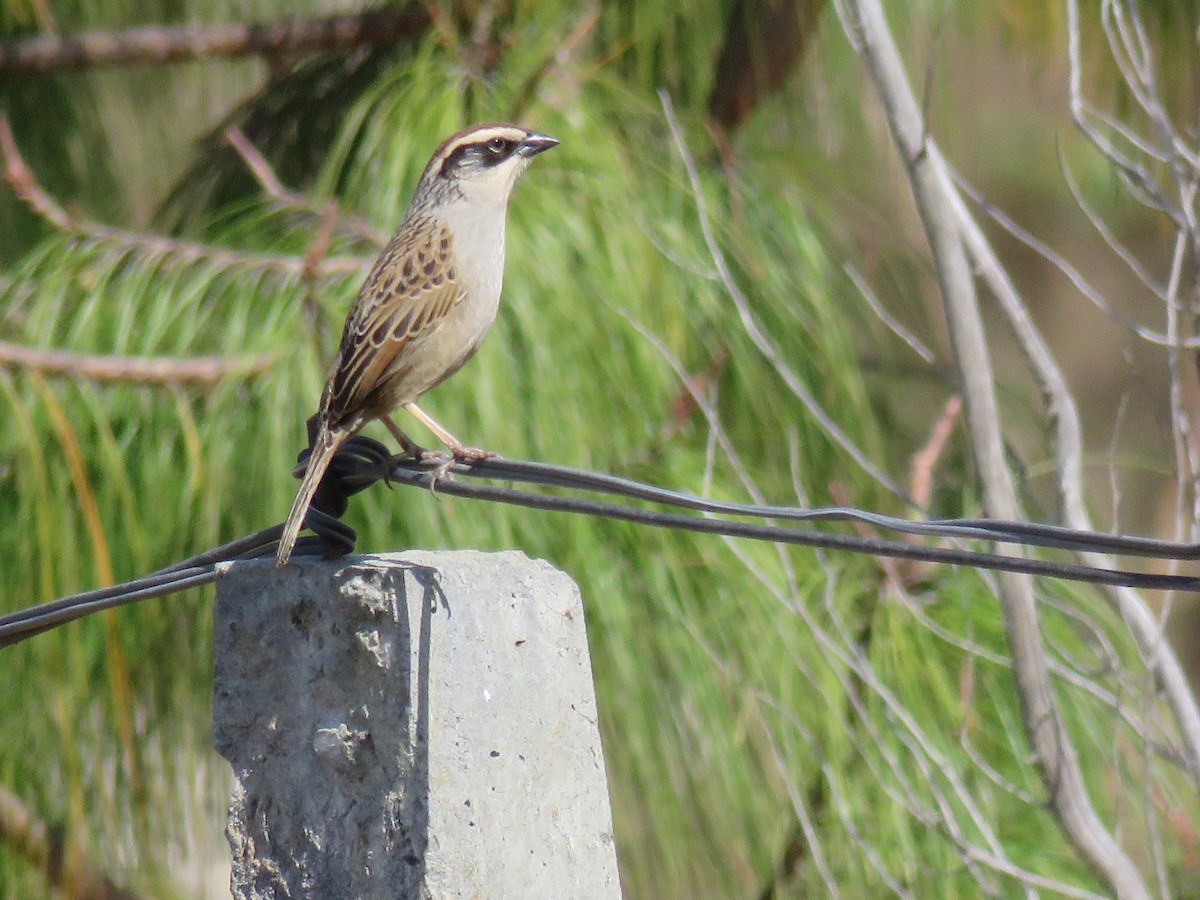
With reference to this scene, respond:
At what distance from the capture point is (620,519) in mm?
1677

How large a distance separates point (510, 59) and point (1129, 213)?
8.14 metres

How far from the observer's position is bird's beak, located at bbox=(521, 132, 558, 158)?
2.61m

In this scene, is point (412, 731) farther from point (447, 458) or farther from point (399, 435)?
point (399, 435)

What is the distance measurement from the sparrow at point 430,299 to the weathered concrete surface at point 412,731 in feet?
1.85

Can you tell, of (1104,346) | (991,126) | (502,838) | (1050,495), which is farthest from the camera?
(1104,346)

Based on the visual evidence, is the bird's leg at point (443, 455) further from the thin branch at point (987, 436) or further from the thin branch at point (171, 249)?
the thin branch at point (987, 436)

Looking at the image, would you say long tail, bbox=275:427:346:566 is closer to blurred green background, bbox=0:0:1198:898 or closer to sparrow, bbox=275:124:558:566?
sparrow, bbox=275:124:558:566

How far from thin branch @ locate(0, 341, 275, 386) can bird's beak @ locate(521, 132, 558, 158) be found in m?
0.58

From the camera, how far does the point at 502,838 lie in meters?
1.49

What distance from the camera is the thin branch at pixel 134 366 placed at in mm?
2588

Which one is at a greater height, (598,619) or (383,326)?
(383,326)

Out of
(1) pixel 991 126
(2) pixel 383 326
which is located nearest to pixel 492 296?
(2) pixel 383 326

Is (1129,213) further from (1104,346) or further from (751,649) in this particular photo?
(751,649)

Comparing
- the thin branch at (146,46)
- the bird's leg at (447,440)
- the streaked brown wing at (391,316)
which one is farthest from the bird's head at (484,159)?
the thin branch at (146,46)
